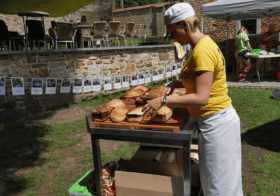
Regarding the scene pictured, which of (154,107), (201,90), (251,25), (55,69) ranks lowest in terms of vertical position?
(154,107)

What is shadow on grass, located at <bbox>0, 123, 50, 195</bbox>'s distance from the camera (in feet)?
10.6

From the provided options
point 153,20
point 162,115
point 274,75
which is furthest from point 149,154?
point 153,20

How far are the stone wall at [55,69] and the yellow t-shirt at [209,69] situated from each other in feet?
17.5

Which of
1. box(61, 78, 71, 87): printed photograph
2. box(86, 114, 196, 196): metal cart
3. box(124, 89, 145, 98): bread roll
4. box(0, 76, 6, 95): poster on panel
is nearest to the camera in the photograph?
box(86, 114, 196, 196): metal cart

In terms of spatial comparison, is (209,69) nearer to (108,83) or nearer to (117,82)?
(108,83)

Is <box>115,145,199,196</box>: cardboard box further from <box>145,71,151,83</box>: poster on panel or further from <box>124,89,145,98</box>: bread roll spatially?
<box>145,71,151,83</box>: poster on panel

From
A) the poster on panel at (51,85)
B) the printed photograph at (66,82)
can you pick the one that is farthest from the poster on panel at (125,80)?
the poster on panel at (51,85)

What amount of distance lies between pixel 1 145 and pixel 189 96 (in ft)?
13.6

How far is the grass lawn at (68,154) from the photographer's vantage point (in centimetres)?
315

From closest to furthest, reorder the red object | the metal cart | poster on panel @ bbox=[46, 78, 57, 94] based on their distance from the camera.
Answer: the metal cart
poster on panel @ bbox=[46, 78, 57, 94]
the red object

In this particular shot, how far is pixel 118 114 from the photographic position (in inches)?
82.3

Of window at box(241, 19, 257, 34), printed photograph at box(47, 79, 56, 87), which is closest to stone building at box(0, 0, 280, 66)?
window at box(241, 19, 257, 34)

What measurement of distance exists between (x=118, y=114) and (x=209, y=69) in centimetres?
87

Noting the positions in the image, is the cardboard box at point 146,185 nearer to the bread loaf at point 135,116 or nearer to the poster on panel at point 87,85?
the bread loaf at point 135,116
